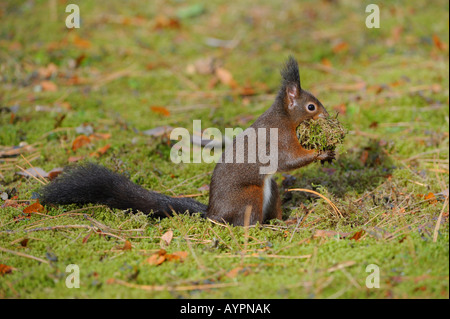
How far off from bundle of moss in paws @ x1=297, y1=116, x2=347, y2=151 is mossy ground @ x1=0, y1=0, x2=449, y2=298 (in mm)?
398

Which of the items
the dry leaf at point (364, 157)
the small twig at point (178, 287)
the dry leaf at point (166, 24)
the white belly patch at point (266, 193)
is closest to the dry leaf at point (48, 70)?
the dry leaf at point (166, 24)

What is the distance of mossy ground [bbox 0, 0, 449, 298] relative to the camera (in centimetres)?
252

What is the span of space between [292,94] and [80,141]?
213 cm

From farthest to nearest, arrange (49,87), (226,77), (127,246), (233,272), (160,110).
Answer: (226,77)
(49,87)
(160,110)
(127,246)
(233,272)

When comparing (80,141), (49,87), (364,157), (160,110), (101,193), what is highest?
(49,87)

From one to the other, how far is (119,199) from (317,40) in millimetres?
4964

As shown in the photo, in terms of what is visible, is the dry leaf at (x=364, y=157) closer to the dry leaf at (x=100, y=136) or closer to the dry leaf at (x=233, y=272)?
the dry leaf at (x=233, y=272)

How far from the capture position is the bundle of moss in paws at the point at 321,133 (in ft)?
11.1

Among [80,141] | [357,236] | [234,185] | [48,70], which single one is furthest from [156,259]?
[48,70]

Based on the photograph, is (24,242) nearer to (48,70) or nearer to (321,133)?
(321,133)

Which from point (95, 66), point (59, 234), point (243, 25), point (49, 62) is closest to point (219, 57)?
point (243, 25)

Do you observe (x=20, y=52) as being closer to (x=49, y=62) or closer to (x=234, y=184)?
(x=49, y=62)

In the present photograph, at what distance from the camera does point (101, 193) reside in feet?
10.8

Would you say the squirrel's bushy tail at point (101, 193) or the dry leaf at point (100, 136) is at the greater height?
the dry leaf at point (100, 136)
